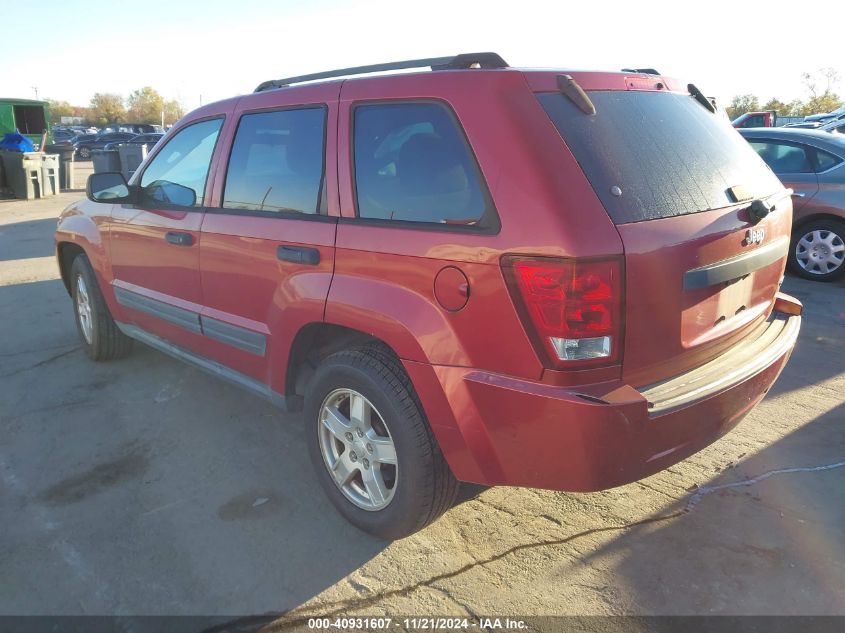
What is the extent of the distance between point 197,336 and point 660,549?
264cm

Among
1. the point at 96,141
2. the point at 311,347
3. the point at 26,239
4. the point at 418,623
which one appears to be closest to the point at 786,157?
the point at 311,347

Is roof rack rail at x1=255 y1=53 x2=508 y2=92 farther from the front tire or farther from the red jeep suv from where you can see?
the front tire

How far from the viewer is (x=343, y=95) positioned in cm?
290

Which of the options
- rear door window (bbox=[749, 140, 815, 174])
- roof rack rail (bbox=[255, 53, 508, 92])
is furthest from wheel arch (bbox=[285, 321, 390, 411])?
rear door window (bbox=[749, 140, 815, 174])

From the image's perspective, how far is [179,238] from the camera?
3.69m

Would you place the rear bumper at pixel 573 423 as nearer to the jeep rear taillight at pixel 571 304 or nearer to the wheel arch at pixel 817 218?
the jeep rear taillight at pixel 571 304

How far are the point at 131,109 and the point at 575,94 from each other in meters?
105

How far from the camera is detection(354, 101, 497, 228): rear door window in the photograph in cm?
238

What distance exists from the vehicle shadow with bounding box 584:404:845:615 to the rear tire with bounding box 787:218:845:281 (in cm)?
441

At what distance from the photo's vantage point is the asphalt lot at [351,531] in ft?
8.25

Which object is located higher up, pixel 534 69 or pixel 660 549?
pixel 534 69

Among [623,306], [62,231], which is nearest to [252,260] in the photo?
[623,306]

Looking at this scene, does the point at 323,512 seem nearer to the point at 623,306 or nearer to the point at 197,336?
the point at 197,336

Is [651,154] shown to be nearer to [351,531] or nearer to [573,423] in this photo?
[573,423]
